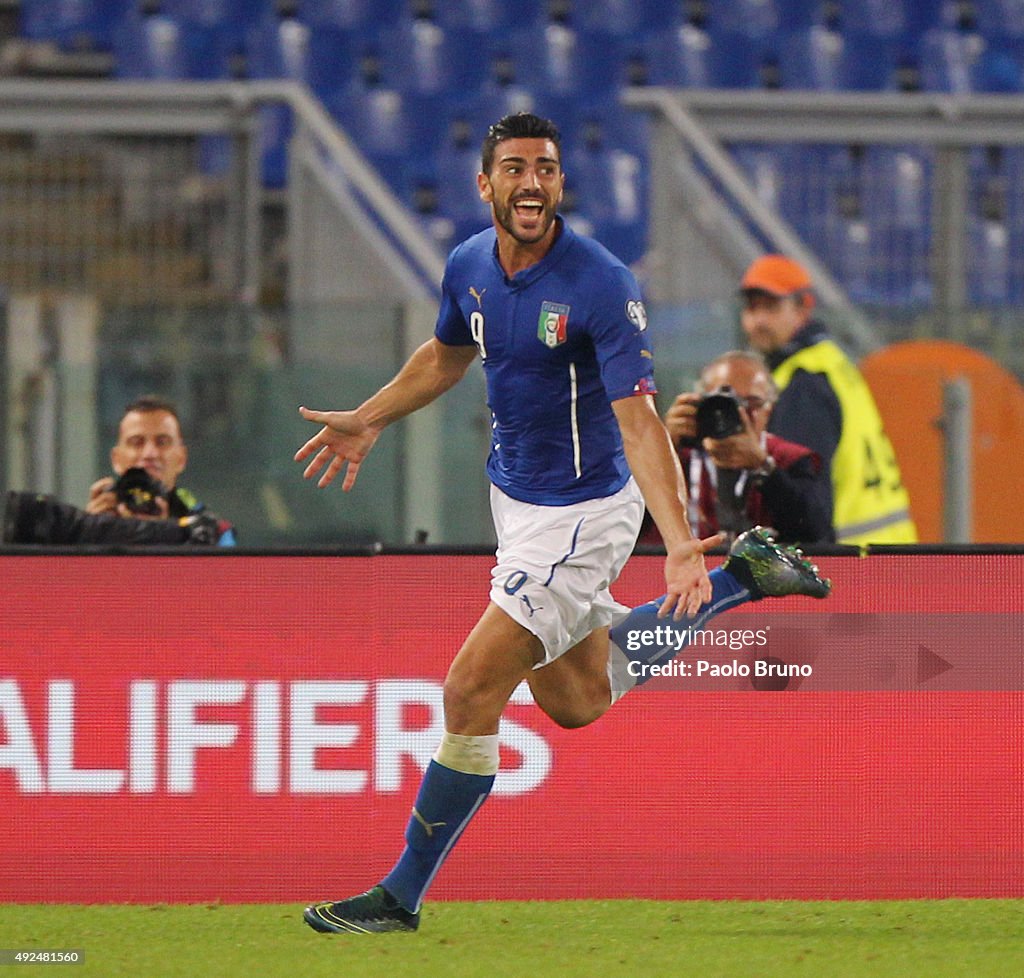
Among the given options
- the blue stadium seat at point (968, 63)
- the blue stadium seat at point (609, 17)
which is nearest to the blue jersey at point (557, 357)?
the blue stadium seat at point (609, 17)

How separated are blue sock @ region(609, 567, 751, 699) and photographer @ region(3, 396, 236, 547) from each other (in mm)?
1430

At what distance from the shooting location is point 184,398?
31.5 feet

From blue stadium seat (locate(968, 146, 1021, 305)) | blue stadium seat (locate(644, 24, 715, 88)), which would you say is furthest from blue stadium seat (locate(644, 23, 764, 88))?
blue stadium seat (locate(968, 146, 1021, 305))

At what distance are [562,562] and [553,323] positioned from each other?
1.84 ft

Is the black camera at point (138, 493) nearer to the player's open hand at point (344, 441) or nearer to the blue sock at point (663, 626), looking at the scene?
the player's open hand at point (344, 441)

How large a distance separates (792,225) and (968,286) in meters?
1.13

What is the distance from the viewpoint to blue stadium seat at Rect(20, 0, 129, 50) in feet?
41.8

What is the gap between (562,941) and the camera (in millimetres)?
4895

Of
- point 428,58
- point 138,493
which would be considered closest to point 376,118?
point 428,58

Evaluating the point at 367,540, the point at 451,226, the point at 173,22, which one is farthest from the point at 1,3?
the point at 367,540

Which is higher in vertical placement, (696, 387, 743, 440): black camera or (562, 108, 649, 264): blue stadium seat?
(562, 108, 649, 264): blue stadium seat

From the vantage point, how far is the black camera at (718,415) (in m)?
5.98

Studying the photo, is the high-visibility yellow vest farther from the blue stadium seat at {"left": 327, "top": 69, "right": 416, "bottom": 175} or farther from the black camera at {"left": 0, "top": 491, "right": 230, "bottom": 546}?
the blue stadium seat at {"left": 327, "top": 69, "right": 416, "bottom": 175}

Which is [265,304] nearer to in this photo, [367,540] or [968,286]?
[367,540]
